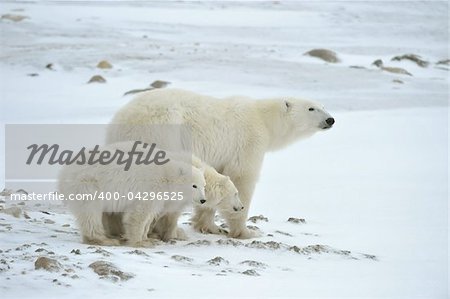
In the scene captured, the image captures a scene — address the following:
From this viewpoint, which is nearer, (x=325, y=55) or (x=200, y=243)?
(x=200, y=243)

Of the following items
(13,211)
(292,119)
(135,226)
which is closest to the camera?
(135,226)

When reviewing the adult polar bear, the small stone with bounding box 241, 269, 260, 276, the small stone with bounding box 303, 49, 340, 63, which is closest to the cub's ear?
the adult polar bear

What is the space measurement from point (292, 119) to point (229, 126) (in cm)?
76

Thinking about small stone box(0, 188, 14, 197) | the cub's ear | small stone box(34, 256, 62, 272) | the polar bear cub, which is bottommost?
small stone box(0, 188, 14, 197)

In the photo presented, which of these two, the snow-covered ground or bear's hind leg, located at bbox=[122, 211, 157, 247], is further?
bear's hind leg, located at bbox=[122, 211, 157, 247]

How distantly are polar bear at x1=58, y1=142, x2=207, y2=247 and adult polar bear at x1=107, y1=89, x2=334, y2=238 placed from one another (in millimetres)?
610

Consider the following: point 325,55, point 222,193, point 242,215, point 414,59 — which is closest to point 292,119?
point 242,215

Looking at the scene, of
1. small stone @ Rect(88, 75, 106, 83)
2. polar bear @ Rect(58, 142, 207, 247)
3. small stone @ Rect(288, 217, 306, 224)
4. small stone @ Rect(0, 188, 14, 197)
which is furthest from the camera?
small stone @ Rect(88, 75, 106, 83)

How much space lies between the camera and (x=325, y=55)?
980 inches

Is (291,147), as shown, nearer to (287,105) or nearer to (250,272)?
(287,105)

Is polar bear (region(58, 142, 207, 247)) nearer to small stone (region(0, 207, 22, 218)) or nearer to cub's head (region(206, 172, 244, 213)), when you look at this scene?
cub's head (region(206, 172, 244, 213))

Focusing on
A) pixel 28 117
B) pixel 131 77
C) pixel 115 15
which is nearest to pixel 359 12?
pixel 115 15

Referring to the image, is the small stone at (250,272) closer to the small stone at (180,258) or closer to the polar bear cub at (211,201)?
the small stone at (180,258)

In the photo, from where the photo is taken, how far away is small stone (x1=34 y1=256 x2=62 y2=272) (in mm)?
5211
